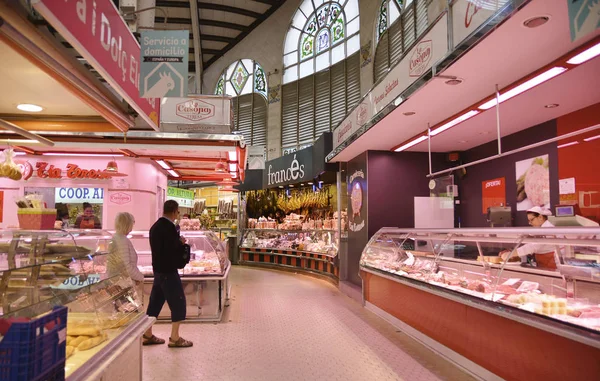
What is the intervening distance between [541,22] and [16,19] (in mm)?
3379

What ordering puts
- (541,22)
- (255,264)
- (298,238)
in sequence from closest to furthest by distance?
1. (541,22)
2. (298,238)
3. (255,264)

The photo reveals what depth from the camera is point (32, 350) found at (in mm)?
1581

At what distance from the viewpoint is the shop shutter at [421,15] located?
9.16 meters

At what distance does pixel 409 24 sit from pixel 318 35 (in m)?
6.66

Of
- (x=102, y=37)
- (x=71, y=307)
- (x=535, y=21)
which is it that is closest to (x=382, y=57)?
(x=535, y=21)

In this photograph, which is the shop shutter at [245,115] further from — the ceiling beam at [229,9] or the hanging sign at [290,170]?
the hanging sign at [290,170]

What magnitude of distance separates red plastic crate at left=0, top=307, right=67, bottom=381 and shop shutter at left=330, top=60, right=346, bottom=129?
519 inches

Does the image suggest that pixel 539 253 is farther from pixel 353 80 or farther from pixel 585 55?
pixel 353 80


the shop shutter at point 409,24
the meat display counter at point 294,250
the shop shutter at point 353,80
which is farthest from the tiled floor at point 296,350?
the shop shutter at point 353,80

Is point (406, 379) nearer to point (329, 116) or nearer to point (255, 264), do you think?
point (255, 264)

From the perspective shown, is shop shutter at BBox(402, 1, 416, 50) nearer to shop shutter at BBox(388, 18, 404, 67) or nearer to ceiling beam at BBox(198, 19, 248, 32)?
shop shutter at BBox(388, 18, 404, 67)

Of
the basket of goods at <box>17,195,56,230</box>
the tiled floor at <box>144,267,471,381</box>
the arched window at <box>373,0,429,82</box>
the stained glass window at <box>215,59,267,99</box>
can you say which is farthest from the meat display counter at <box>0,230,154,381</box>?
the stained glass window at <box>215,59,267,99</box>

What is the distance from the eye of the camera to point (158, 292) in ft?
16.4

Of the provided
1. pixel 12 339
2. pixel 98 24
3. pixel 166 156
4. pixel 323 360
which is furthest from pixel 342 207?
pixel 12 339
